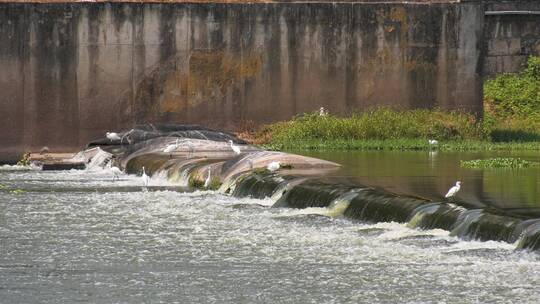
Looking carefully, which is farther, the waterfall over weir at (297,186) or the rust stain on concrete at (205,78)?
the rust stain on concrete at (205,78)

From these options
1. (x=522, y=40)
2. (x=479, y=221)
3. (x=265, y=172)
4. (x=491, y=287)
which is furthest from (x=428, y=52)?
(x=491, y=287)

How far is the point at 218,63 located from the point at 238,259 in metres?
15.2

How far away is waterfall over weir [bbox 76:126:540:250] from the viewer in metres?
12.7

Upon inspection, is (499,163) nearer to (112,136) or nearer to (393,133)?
(393,133)

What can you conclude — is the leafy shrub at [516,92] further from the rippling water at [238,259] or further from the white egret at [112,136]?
the rippling water at [238,259]

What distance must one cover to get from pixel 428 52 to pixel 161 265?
1661cm

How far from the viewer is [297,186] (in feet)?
55.2

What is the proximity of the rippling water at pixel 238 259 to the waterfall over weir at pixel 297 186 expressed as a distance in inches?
7.1

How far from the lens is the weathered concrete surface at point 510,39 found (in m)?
32.9

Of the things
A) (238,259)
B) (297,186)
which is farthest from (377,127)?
(238,259)

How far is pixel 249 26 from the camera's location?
27.5 m

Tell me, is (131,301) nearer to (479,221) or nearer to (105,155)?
(479,221)

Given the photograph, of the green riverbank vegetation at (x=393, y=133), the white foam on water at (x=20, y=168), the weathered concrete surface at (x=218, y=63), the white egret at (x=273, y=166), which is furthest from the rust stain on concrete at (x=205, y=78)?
the white egret at (x=273, y=166)

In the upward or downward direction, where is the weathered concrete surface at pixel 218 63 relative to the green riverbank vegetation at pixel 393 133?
upward
